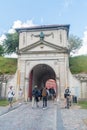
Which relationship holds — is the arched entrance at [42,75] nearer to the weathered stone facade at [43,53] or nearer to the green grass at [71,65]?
the weathered stone facade at [43,53]

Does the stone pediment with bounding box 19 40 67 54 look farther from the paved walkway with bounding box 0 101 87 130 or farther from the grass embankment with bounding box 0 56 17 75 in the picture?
the paved walkway with bounding box 0 101 87 130

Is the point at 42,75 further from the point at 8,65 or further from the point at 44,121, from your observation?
the point at 44,121

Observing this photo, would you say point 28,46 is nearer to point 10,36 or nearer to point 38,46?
point 38,46

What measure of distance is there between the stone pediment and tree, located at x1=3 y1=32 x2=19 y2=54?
18034 millimetres

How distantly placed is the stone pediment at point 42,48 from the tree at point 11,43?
18034 millimetres

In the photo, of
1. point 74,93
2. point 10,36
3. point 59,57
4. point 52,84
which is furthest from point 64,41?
point 52,84

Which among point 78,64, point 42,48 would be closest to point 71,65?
point 78,64

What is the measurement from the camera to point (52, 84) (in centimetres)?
5166

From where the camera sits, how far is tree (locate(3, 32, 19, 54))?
1800 inches

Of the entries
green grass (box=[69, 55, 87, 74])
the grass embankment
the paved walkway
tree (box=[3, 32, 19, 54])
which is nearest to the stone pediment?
the grass embankment

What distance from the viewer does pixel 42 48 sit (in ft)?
91.1

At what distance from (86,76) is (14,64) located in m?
11.6

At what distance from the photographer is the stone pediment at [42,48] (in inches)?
1072

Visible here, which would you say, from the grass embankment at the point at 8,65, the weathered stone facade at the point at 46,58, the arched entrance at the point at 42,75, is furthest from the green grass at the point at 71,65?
the arched entrance at the point at 42,75
